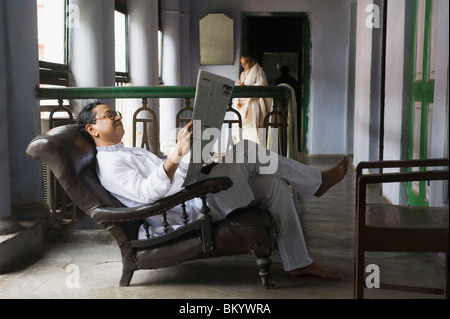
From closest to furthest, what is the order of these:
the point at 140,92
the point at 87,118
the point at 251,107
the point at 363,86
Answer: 1. the point at 87,118
2. the point at 140,92
3. the point at 363,86
4. the point at 251,107

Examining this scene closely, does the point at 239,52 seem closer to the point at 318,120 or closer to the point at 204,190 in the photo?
the point at 318,120

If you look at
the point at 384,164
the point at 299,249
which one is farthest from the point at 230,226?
the point at 384,164

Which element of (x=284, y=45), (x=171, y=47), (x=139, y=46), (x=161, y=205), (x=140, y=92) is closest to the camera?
(x=161, y=205)

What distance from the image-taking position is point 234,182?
3.03 m

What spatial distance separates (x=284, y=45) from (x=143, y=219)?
10.5m

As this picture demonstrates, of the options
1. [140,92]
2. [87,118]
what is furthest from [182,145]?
[140,92]

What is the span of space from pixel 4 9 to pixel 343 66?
24.9 feet

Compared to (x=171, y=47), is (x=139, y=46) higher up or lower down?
lower down

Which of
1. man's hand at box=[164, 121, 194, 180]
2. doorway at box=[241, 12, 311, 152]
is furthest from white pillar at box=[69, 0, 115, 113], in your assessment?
doorway at box=[241, 12, 311, 152]

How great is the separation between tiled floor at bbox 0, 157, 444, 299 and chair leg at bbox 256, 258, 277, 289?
4cm

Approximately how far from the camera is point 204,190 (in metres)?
2.81

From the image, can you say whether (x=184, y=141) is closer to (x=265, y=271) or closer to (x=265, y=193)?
(x=265, y=193)

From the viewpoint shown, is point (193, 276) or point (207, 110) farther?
point (193, 276)

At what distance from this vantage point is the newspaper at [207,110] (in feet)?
8.64
